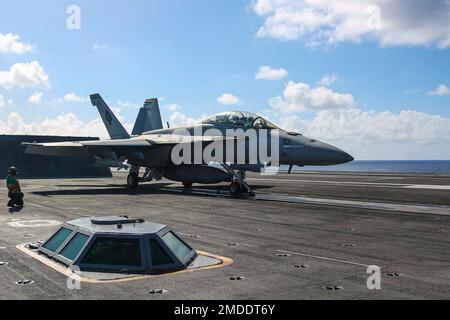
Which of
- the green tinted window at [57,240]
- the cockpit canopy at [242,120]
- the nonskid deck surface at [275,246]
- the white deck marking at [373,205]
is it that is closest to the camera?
the nonskid deck surface at [275,246]

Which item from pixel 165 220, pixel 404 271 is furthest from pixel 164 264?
pixel 165 220

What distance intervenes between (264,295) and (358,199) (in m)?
17.0

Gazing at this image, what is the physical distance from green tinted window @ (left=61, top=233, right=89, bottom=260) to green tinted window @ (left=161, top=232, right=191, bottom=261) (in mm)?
1437

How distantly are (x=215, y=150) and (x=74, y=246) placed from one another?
18.1 meters

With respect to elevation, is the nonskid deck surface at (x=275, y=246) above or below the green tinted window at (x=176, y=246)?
below

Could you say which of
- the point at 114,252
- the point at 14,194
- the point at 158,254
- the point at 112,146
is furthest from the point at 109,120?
the point at 158,254

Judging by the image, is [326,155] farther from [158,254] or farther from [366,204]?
[158,254]

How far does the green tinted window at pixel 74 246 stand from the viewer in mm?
8047

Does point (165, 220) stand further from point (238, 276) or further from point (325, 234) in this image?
point (238, 276)

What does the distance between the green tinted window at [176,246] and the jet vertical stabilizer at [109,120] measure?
93.7ft

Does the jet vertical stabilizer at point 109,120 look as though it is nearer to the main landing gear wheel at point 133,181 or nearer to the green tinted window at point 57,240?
the main landing gear wheel at point 133,181

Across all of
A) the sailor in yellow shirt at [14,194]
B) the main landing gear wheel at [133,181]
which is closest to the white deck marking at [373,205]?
the main landing gear wheel at [133,181]

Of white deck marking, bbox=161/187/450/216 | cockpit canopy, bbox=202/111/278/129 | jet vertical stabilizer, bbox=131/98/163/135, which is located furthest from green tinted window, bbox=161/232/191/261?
jet vertical stabilizer, bbox=131/98/163/135

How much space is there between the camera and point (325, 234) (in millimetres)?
12156
